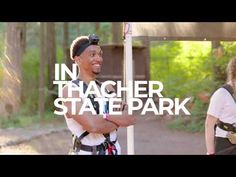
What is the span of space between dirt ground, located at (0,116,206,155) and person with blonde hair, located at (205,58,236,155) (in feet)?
9.64

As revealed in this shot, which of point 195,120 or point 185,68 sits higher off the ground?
point 185,68

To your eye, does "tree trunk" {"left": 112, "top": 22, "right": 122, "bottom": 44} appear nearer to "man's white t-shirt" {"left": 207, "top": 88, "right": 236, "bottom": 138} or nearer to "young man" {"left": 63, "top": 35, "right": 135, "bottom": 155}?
"man's white t-shirt" {"left": 207, "top": 88, "right": 236, "bottom": 138}

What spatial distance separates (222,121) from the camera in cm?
351

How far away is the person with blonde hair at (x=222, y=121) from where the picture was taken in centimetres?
348

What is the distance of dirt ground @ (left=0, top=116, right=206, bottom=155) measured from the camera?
7.10 metres

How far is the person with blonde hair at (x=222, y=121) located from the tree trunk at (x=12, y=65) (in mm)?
6473

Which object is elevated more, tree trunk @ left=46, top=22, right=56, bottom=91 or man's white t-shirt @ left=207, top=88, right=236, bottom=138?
tree trunk @ left=46, top=22, right=56, bottom=91

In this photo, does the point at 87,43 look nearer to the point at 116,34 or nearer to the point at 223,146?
the point at 223,146

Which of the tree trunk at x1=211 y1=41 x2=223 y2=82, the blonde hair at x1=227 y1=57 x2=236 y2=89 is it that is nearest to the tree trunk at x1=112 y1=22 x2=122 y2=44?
the tree trunk at x1=211 y1=41 x2=223 y2=82

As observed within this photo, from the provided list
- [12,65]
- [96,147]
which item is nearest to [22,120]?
[12,65]

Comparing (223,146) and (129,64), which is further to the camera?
(129,64)

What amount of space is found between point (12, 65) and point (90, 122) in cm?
710
